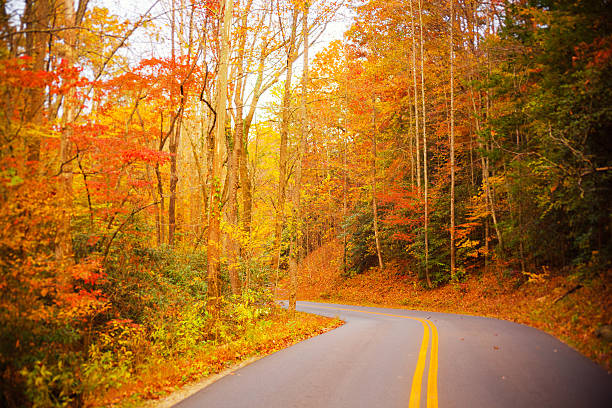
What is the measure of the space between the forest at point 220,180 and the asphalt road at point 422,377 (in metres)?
1.50

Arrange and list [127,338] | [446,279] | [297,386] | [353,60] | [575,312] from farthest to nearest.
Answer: [353,60], [446,279], [575,312], [127,338], [297,386]

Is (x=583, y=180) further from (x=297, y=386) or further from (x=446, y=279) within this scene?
(x=446, y=279)

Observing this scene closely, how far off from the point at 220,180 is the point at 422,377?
7749mm

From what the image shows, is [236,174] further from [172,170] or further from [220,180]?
[172,170]

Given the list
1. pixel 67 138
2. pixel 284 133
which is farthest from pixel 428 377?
pixel 284 133

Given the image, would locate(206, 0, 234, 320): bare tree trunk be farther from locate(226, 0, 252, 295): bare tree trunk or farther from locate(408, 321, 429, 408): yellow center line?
locate(408, 321, 429, 408): yellow center line

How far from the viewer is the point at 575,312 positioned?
10008mm

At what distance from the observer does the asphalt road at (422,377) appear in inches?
201

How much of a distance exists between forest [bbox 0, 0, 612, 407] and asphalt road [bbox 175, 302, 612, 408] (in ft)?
4.92

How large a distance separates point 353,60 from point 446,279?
15.3 metres

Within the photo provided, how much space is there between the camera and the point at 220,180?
1148 centimetres

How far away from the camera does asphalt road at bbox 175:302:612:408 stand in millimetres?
5113

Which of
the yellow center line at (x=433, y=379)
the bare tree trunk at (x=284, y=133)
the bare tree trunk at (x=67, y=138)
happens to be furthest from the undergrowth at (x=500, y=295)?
the bare tree trunk at (x=67, y=138)

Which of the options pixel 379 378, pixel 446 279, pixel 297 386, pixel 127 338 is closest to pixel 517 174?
pixel 446 279
